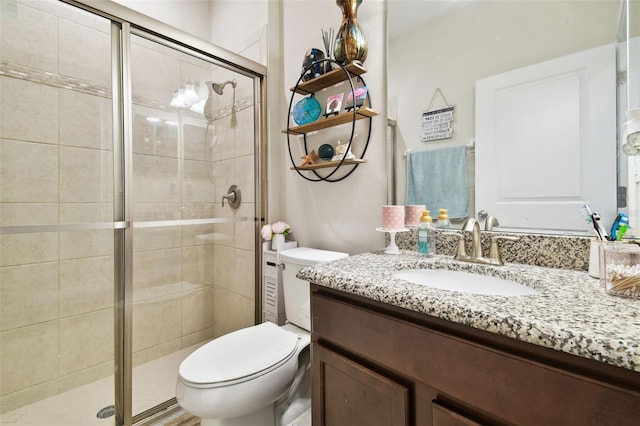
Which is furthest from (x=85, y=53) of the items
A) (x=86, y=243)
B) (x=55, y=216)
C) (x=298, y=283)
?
(x=298, y=283)

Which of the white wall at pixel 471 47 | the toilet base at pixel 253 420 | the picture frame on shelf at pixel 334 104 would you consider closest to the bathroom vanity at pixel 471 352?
the toilet base at pixel 253 420

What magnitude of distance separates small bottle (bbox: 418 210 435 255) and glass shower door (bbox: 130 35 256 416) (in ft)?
3.66

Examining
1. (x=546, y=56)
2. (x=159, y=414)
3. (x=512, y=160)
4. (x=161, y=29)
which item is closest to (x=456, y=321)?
(x=512, y=160)

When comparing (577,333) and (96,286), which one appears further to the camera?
(96,286)

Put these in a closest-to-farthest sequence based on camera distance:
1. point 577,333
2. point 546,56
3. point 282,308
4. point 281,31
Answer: point 577,333 < point 546,56 < point 282,308 < point 281,31

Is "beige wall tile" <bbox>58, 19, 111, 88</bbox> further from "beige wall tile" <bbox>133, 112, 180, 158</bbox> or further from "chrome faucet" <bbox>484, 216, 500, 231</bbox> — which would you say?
"chrome faucet" <bbox>484, 216, 500, 231</bbox>

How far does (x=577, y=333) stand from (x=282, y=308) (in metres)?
1.37

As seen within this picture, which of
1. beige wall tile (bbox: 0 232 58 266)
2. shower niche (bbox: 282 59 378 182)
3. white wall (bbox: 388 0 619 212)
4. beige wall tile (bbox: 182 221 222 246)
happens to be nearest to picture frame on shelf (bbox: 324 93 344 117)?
shower niche (bbox: 282 59 378 182)

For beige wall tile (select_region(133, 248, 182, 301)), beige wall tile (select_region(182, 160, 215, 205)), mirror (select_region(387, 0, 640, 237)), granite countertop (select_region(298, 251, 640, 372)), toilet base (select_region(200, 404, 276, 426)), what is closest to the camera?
granite countertop (select_region(298, 251, 640, 372))

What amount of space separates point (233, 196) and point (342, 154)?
2.72 feet

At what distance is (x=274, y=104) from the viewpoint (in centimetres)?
185

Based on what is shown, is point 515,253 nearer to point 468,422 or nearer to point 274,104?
point 468,422

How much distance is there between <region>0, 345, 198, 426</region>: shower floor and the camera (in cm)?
133

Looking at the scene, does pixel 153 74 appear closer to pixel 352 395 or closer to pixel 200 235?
pixel 200 235
